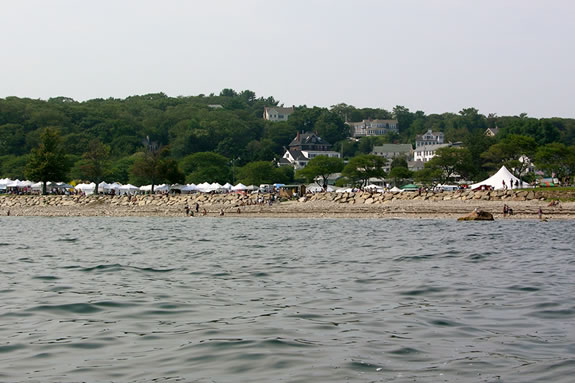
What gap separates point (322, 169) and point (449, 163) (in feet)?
60.8

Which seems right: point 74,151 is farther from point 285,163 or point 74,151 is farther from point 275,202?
point 275,202

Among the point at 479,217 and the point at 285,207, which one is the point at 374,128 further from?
the point at 479,217

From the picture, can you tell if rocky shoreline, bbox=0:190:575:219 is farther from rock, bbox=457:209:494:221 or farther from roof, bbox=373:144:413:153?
roof, bbox=373:144:413:153

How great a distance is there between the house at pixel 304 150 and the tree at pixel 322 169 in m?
33.7

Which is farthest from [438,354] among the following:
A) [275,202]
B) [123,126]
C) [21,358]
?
[123,126]

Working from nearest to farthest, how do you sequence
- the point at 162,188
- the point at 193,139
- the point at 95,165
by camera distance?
the point at 162,188, the point at 95,165, the point at 193,139

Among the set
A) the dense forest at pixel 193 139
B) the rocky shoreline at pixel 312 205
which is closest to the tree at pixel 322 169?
the dense forest at pixel 193 139

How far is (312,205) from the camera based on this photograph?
5319cm

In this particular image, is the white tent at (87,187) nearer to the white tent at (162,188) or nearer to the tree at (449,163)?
the white tent at (162,188)

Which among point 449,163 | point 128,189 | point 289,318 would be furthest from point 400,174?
point 289,318

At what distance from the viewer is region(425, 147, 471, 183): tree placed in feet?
262

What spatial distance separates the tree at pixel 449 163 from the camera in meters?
79.8

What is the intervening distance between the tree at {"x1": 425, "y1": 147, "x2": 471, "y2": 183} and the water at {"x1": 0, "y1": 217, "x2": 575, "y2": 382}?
6265 centimetres

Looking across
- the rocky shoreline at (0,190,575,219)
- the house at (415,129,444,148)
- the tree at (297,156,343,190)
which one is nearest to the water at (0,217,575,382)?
the rocky shoreline at (0,190,575,219)
